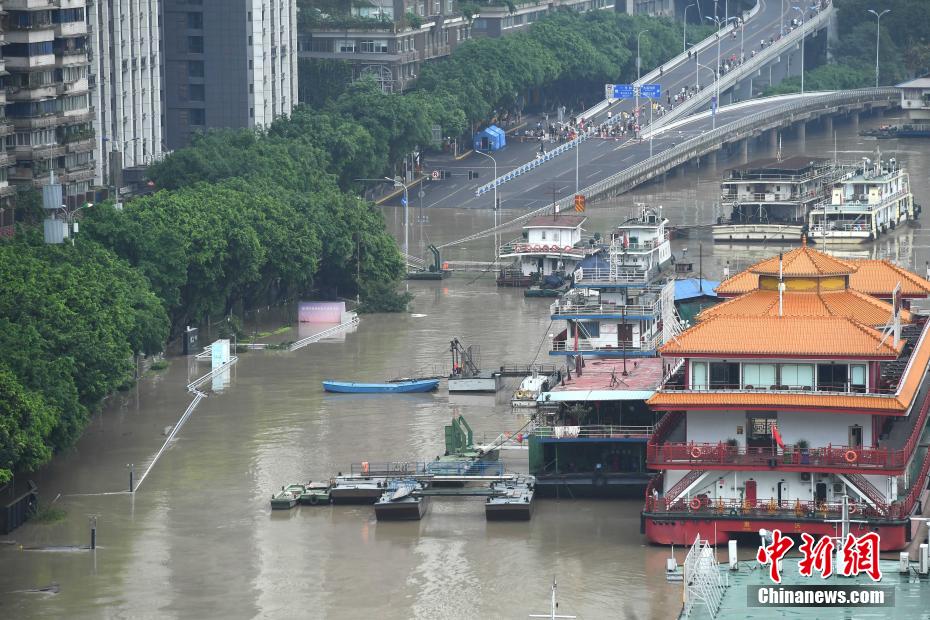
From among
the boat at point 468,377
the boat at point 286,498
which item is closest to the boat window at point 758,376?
the boat at point 286,498

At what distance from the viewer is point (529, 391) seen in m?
116

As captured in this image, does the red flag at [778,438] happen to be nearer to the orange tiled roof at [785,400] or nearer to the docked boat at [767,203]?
the orange tiled roof at [785,400]

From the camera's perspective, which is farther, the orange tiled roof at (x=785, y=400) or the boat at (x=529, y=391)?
the boat at (x=529, y=391)

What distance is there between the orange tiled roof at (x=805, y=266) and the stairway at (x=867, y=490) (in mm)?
9470

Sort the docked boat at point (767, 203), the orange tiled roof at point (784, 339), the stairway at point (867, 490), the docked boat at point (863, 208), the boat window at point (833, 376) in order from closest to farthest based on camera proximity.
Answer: the stairway at point (867, 490) < the orange tiled roof at point (784, 339) < the boat window at point (833, 376) < the docked boat at point (863, 208) < the docked boat at point (767, 203)

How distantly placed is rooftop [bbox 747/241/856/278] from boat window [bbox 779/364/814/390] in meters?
5.26

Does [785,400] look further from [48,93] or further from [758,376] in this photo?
[48,93]

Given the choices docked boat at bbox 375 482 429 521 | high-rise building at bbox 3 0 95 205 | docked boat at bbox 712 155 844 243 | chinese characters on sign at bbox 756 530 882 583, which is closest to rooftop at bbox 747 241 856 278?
docked boat at bbox 375 482 429 521

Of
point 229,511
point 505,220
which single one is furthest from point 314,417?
point 505,220

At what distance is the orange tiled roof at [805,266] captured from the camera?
3782 inches

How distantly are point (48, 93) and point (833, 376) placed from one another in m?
76.2

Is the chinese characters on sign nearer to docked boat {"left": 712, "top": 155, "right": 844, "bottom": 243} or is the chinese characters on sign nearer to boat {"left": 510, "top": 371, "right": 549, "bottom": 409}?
boat {"left": 510, "top": 371, "right": 549, "bottom": 409}

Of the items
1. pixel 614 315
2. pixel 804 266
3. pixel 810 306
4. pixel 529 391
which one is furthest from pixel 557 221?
pixel 810 306

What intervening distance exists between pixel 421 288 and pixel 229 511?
65454mm
